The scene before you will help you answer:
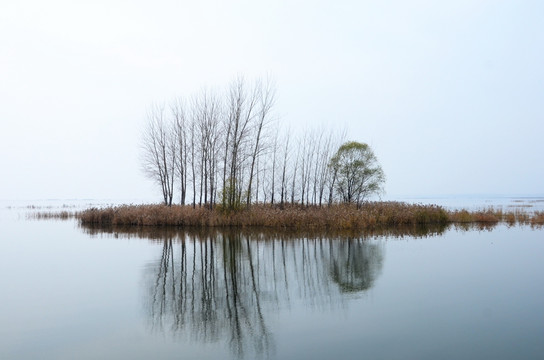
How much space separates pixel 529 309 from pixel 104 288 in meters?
9.16

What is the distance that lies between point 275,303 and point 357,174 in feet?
108

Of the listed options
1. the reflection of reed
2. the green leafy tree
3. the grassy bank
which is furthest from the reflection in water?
the green leafy tree

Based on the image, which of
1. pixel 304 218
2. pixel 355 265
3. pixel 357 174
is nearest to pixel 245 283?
pixel 355 265

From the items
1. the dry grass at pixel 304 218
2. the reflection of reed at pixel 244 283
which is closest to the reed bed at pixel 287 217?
the dry grass at pixel 304 218

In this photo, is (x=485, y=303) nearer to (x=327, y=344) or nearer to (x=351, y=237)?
(x=327, y=344)

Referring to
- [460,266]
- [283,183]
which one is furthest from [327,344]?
[283,183]

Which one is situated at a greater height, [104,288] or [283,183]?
[283,183]

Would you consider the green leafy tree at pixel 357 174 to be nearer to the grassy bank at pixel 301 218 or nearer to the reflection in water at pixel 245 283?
the grassy bank at pixel 301 218

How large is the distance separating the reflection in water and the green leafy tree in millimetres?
22191

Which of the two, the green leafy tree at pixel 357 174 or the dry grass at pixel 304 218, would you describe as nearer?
the dry grass at pixel 304 218

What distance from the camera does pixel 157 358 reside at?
5.54 m

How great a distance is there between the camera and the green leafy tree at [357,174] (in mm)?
39906

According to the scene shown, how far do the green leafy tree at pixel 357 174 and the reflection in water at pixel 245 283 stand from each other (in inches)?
874

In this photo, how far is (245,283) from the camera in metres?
10.2
